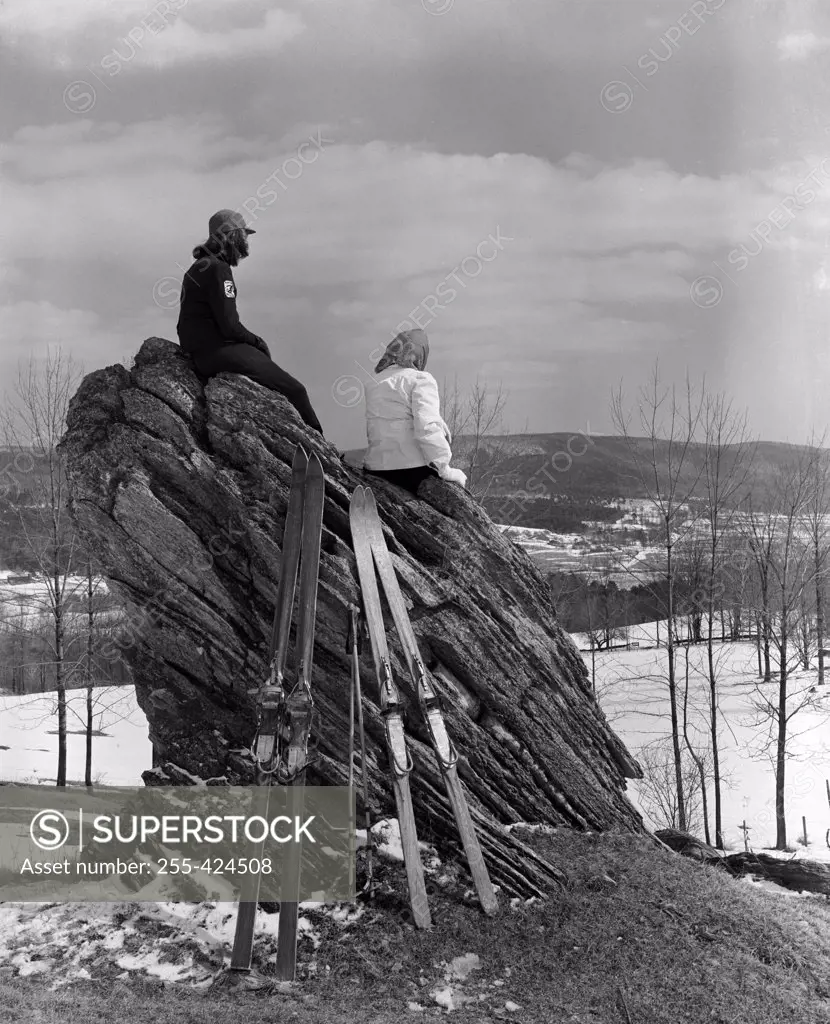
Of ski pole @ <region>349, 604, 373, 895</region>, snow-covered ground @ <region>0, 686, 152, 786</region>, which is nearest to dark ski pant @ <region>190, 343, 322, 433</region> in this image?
ski pole @ <region>349, 604, 373, 895</region>

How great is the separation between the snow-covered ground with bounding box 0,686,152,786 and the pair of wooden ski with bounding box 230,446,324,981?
19.1 m

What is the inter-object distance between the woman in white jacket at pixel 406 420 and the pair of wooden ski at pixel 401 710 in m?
0.71

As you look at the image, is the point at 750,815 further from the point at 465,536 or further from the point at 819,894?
the point at 465,536

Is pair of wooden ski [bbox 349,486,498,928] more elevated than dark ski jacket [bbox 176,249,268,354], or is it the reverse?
dark ski jacket [bbox 176,249,268,354]

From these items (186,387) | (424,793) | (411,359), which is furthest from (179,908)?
(411,359)

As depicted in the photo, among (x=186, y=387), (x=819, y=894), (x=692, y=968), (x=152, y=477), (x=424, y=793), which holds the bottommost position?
(x=819, y=894)

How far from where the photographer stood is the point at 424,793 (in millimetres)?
7461

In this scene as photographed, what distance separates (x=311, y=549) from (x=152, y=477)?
2.10m

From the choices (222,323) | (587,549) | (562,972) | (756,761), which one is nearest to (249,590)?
(222,323)

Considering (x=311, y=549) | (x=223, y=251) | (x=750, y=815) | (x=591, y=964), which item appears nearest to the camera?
(x=591, y=964)

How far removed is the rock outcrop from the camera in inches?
315

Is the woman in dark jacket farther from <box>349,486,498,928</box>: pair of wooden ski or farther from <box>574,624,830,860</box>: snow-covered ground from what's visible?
<box>574,624,830,860</box>: snow-covered ground

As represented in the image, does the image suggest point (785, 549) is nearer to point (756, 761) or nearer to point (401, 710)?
point (756, 761)

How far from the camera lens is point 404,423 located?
8664 millimetres
